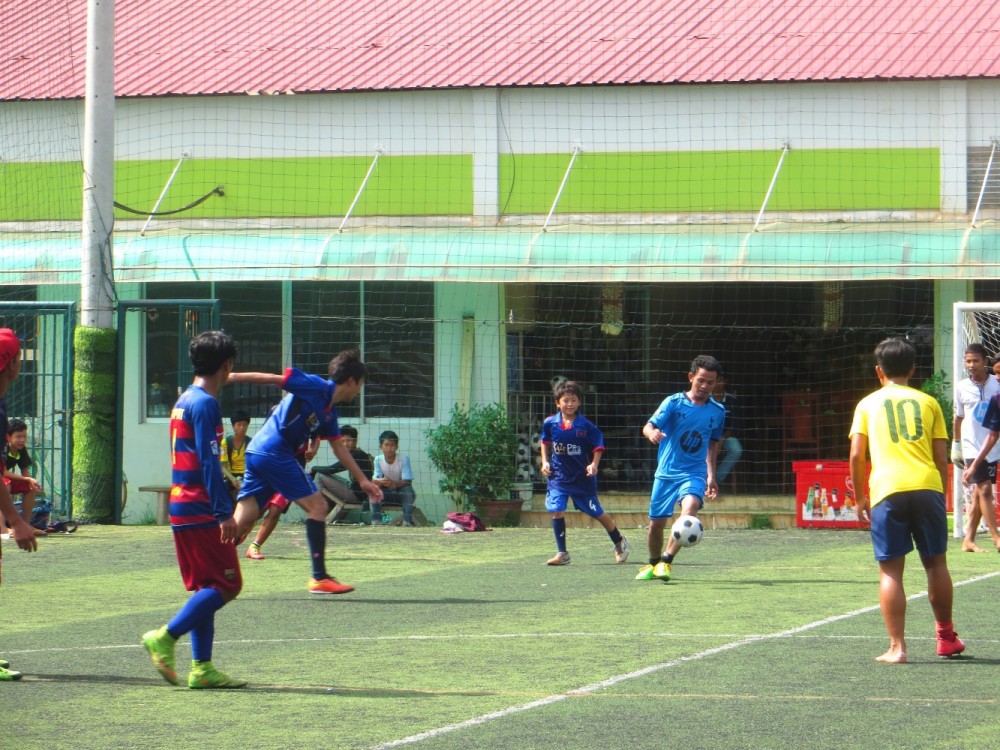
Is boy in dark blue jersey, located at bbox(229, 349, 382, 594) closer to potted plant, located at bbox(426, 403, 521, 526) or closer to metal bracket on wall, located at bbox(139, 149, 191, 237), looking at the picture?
potted plant, located at bbox(426, 403, 521, 526)

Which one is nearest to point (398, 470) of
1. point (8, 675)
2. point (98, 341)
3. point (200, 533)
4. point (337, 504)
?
point (337, 504)

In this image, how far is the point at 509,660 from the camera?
27.8ft

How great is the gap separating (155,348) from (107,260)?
351cm

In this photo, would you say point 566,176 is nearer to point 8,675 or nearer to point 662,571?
point 662,571

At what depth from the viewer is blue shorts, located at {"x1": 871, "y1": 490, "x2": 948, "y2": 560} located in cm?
823

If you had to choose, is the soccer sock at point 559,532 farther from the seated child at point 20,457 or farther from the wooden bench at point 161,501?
the wooden bench at point 161,501

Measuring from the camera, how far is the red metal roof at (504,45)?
21547mm

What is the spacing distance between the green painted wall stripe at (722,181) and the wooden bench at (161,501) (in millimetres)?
6021

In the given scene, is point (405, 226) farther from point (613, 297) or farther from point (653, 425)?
point (653, 425)

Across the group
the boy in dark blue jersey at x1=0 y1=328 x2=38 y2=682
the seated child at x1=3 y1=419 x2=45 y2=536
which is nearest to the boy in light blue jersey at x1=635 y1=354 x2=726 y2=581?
the boy in dark blue jersey at x1=0 y1=328 x2=38 y2=682

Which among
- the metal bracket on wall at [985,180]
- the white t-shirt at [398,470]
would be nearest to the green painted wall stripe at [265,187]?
the white t-shirt at [398,470]

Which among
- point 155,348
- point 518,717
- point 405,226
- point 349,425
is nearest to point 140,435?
→ point 155,348

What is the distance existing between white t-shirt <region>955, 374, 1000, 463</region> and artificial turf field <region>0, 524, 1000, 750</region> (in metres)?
1.54

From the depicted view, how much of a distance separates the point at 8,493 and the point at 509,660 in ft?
8.89
